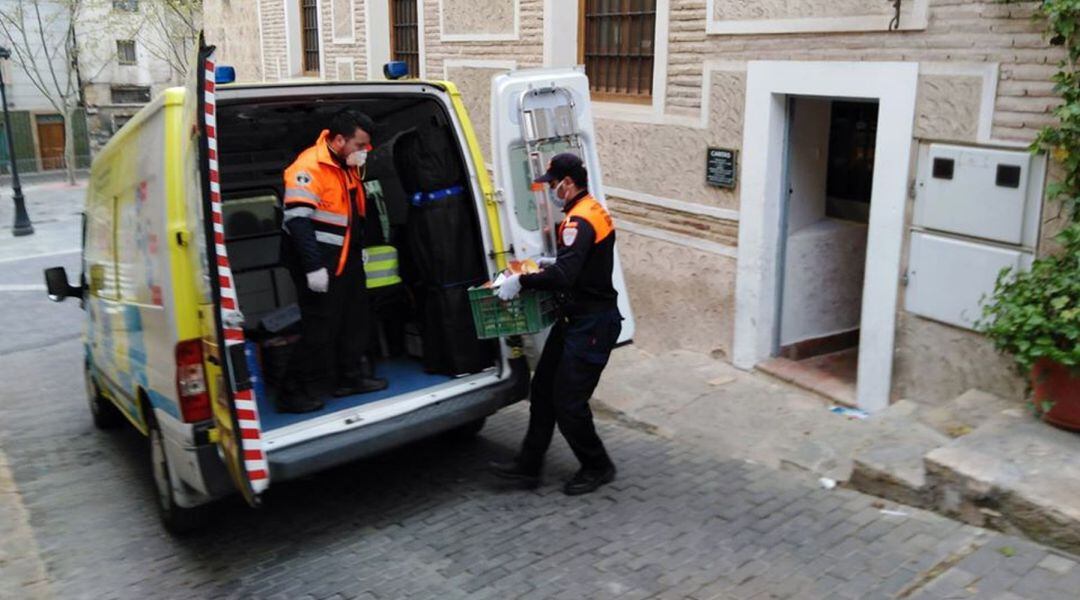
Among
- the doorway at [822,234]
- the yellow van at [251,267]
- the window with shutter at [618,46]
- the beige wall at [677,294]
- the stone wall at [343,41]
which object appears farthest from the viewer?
the stone wall at [343,41]

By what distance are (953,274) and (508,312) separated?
2.66 meters

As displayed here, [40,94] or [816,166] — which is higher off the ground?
[40,94]

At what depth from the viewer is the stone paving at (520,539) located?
161 inches

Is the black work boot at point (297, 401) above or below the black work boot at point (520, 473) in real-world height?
above

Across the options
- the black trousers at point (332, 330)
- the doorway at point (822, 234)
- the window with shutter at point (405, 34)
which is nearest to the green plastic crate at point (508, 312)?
the black trousers at point (332, 330)

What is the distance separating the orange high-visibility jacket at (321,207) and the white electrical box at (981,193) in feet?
11.0

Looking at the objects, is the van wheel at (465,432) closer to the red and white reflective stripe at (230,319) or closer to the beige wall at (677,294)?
the red and white reflective stripe at (230,319)

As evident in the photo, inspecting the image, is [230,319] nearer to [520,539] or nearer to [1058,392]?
[520,539]

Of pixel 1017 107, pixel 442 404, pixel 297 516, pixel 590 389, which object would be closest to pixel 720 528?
pixel 590 389

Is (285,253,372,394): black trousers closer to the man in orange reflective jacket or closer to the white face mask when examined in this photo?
the man in orange reflective jacket

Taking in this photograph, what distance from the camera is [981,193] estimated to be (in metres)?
5.34

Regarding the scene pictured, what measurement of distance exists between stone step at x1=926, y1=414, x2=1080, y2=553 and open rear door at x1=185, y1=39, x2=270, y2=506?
313 centimetres

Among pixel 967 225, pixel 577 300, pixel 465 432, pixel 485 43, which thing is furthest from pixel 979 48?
pixel 485 43

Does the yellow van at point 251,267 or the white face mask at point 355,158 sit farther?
the white face mask at point 355,158
